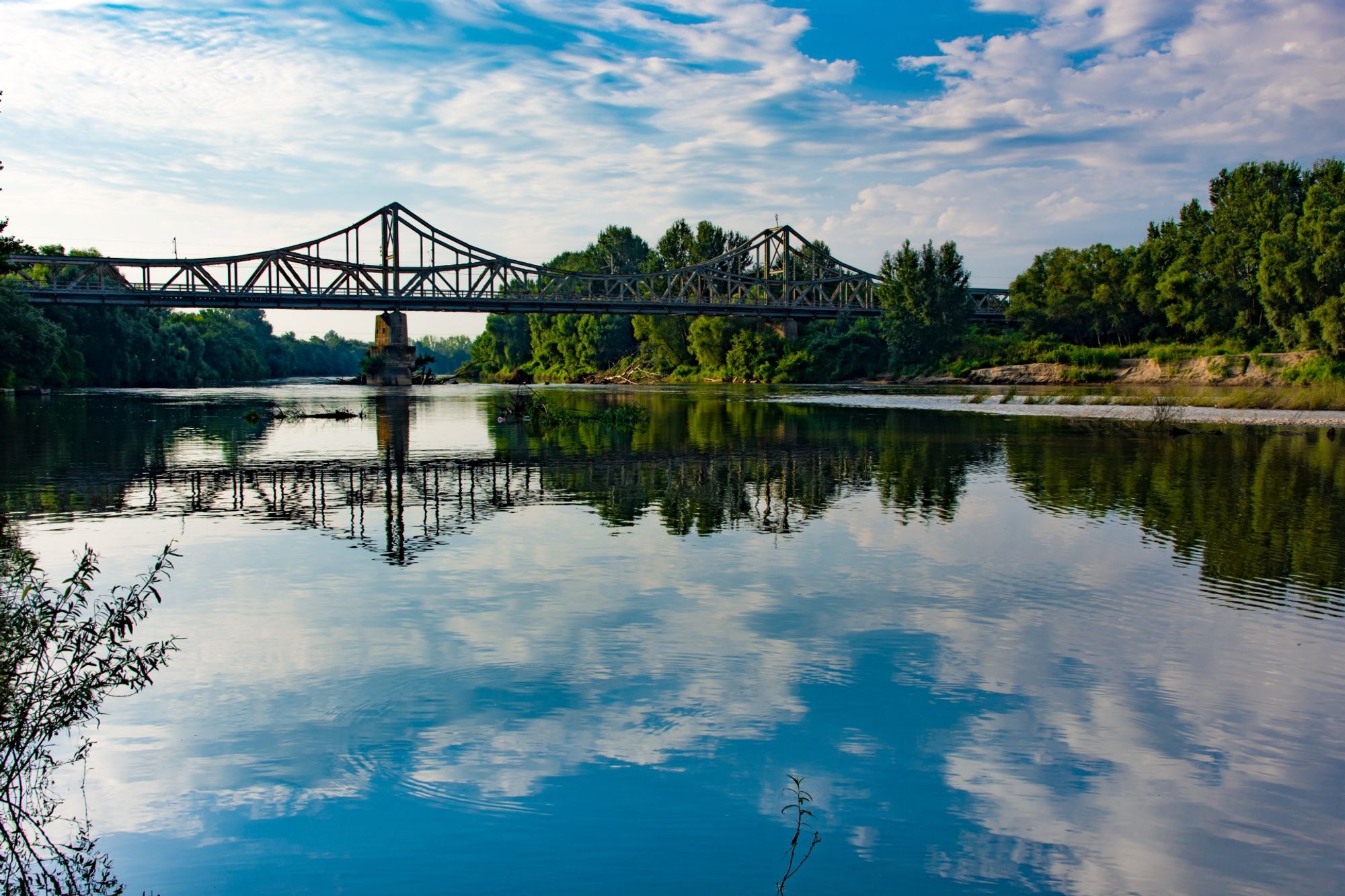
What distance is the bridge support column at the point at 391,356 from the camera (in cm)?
10844

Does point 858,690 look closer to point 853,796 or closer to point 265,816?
point 853,796

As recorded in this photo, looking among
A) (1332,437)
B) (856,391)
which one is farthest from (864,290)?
(1332,437)

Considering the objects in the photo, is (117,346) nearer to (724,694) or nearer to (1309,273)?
(1309,273)

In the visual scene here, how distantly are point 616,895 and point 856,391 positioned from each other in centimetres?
7689

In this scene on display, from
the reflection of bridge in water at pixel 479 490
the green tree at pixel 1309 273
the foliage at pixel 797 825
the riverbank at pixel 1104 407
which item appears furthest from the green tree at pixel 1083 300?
the foliage at pixel 797 825

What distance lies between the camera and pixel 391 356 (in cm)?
10906

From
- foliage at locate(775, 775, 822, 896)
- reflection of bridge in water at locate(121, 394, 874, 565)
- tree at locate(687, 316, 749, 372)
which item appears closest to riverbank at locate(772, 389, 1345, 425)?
reflection of bridge in water at locate(121, 394, 874, 565)

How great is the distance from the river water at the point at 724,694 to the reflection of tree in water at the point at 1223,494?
141 millimetres

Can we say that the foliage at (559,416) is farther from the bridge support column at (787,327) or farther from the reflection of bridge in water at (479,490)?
the bridge support column at (787,327)

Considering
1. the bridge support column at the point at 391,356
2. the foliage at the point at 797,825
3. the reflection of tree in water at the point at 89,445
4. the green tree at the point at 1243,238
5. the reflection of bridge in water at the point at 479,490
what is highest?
Answer: the green tree at the point at 1243,238

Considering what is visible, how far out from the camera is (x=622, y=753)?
7.24 meters

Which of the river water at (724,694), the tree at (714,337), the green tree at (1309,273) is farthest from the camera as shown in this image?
the tree at (714,337)

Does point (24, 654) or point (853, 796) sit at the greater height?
point (24, 654)

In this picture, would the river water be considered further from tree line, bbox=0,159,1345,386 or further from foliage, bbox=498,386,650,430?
tree line, bbox=0,159,1345,386
